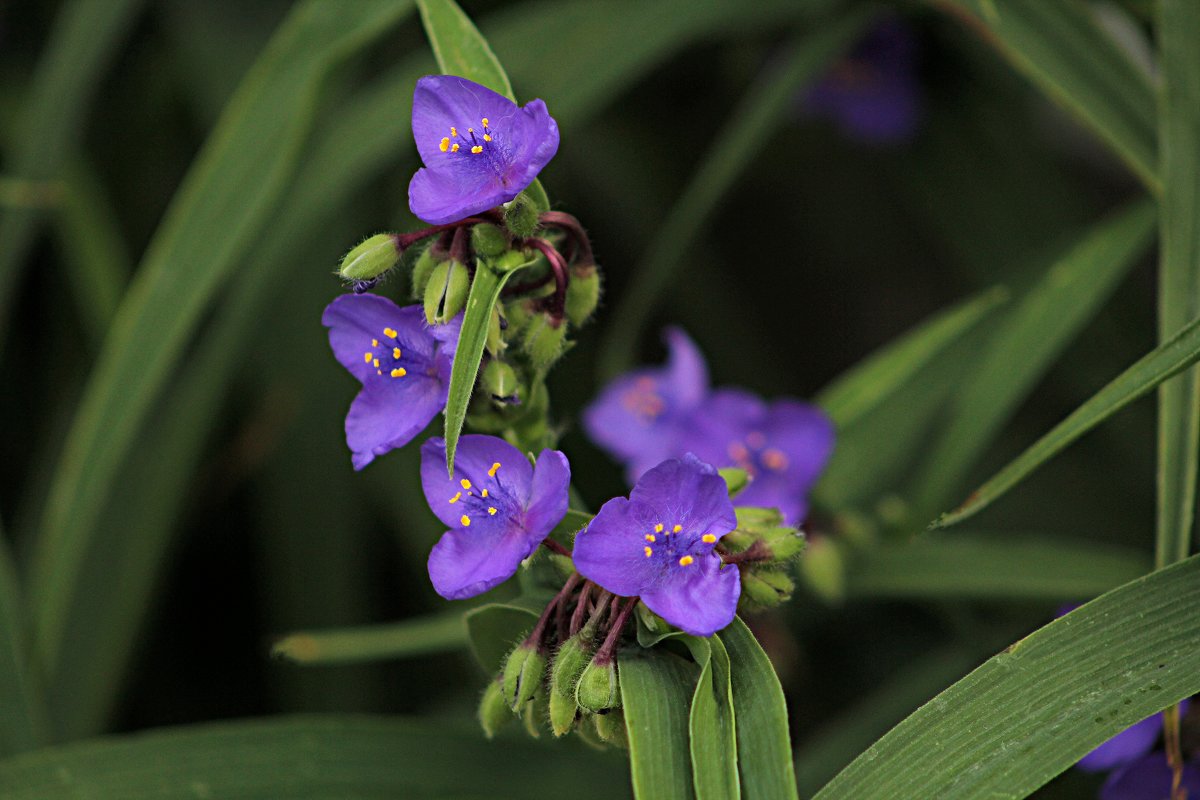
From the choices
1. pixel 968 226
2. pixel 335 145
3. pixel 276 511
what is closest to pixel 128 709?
pixel 276 511

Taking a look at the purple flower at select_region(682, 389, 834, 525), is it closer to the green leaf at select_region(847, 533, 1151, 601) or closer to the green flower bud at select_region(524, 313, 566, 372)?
the green leaf at select_region(847, 533, 1151, 601)

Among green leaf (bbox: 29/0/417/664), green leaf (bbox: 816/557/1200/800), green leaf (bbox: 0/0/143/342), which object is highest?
green leaf (bbox: 0/0/143/342)

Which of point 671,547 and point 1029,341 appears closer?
point 671,547

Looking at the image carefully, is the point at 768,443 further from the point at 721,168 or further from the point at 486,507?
the point at 486,507

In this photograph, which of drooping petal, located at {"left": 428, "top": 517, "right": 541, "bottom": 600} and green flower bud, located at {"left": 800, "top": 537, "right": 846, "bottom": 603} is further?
green flower bud, located at {"left": 800, "top": 537, "right": 846, "bottom": 603}

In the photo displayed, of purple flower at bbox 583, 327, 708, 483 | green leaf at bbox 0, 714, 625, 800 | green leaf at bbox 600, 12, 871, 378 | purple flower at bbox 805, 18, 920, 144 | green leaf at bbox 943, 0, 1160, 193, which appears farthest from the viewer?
purple flower at bbox 805, 18, 920, 144

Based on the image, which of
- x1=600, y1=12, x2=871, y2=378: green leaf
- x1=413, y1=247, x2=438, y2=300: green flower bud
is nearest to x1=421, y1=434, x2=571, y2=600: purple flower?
x1=413, y1=247, x2=438, y2=300: green flower bud

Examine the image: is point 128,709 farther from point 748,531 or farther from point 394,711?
point 748,531

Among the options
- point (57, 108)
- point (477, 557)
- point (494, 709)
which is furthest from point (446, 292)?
point (57, 108)
